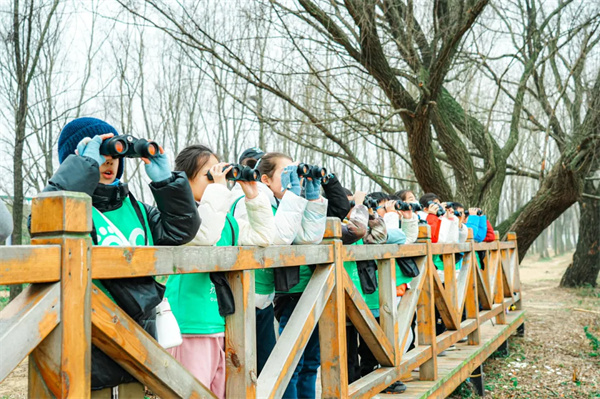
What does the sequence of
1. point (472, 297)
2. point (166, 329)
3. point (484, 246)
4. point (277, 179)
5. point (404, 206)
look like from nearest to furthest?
point (166, 329), point (277, 179), point (404, 206), point (472, 297), point (484, 246)

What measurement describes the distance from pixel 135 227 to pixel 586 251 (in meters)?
15.0

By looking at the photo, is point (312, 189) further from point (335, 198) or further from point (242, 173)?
point (242, 173)

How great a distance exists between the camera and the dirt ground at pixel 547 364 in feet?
20.0

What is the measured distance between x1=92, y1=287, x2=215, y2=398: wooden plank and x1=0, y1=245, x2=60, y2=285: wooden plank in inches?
6.5

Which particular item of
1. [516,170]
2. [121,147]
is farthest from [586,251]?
[121,147]

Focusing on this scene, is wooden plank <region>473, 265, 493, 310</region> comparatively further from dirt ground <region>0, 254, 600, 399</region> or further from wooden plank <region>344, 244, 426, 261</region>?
wooden plank <region>344, 244, 426, 261</region>

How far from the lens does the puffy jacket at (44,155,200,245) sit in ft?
6.04

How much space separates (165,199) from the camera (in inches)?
80.0

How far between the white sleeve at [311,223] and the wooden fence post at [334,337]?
0.56 feet

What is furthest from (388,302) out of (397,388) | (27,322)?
(27,322)

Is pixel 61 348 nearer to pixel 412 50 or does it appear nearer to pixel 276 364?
pixel 276 364

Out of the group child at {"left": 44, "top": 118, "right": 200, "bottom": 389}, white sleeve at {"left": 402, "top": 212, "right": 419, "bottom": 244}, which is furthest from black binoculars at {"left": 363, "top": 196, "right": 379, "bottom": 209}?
child at {"left": 44, "top": 118, "right": 200, "bottom": 389}

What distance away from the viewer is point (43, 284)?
1.57 meters

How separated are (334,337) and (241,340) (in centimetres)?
86
